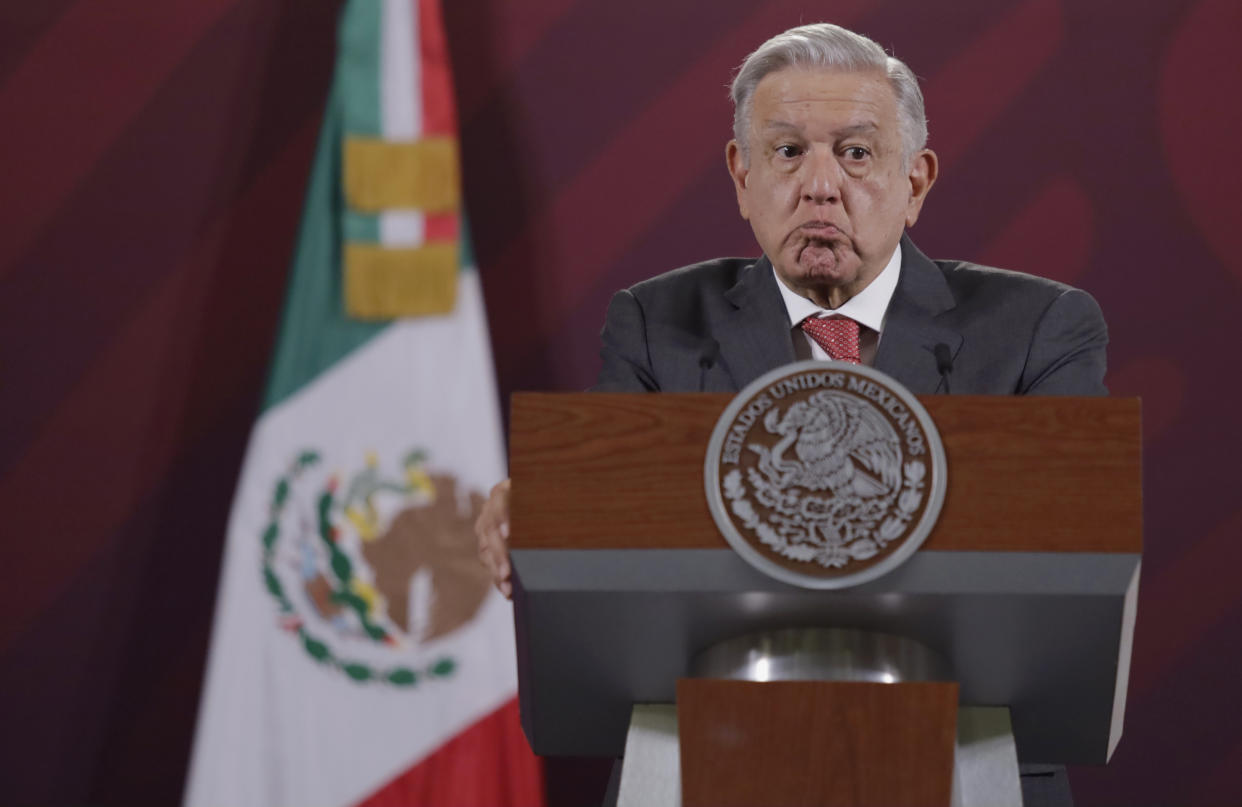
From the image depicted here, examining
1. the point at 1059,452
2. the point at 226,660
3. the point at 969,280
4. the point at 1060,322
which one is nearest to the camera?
the point at 1059,452

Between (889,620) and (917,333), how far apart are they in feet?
2.09

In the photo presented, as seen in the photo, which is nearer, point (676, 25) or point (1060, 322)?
point (1060, 322)

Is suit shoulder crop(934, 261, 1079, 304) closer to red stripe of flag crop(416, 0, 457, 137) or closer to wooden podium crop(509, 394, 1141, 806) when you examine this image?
wooden podium crop(509, 394, 1141, 806)

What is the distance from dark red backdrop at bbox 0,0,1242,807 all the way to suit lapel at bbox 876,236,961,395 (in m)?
1.39

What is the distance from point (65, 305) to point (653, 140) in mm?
1377

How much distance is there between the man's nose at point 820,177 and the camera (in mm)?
1838

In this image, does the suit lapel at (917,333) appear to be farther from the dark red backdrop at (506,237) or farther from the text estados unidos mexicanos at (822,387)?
the dark red backdrop at (506,237)

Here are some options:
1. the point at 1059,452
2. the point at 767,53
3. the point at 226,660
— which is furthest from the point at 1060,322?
the point at 226,660

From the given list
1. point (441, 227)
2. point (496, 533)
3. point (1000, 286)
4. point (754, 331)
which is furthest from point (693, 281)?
point (441, 227)

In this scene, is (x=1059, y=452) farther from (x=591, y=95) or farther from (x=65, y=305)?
(x=65, y=305)

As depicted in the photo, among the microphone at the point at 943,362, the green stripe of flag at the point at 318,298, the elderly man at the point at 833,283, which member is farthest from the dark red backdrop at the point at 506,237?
the microphone at the point at 943,362

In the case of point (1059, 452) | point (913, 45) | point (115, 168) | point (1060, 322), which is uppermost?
point (913, 45)

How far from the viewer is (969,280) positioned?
183 cm

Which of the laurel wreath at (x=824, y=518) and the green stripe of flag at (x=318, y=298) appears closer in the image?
the laurel wreath at (x=824, y=518)
